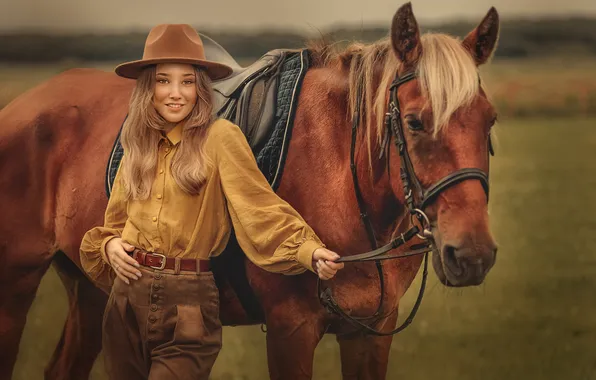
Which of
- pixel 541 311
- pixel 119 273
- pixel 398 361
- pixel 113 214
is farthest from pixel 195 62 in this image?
pixel 541 311

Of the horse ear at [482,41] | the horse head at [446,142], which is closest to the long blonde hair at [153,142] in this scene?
the horse head at [446,142]

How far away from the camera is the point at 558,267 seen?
11.1 feet

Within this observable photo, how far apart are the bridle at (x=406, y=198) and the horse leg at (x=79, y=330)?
1296 mm

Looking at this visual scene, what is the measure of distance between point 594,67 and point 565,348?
1.27 metres

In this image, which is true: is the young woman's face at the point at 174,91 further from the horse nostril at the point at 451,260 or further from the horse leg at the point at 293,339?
the horse nostril at the point at 451,260

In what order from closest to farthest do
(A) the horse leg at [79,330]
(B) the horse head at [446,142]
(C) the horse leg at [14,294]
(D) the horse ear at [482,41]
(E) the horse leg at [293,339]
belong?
(B) the horse head at [446,142], (D) the horse ear at [482,41], (E) the horse leg at [293,339], (C) the horse leg at [14,294], (A) the horse leg at [79,330]

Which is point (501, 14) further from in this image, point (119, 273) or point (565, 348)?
point (119, 273)

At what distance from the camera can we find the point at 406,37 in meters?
2.47

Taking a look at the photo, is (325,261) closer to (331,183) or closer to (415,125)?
(331,183)

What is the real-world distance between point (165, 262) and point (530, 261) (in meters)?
1.73

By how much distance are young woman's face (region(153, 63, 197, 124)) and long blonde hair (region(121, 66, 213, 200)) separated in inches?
0.7

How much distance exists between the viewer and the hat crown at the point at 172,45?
2.59 metres

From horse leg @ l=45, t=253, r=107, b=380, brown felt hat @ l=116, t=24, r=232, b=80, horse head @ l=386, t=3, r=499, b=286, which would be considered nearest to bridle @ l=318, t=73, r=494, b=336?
horse head @ l=386, t=3, r=499, b=286

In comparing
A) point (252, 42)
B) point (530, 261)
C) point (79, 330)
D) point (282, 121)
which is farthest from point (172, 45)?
point (530, 261)
